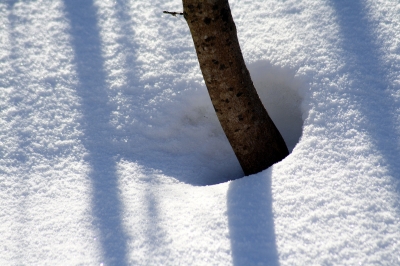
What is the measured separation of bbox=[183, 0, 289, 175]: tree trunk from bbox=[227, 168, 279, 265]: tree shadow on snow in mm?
147

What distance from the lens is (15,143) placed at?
1753mm

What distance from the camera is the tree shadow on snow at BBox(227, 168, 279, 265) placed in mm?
Answer: 1216

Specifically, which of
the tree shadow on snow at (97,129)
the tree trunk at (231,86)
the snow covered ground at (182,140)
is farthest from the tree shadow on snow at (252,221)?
the tree shadow on snow at (97,129)

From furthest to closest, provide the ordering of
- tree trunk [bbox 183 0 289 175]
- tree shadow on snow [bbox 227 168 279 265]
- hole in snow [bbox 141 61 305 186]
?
hole in snow [bbox 141 61 305 186], tree trunk [bbox 183 0 289 175], tree shadow on snow [bbox 227 168 279 265]

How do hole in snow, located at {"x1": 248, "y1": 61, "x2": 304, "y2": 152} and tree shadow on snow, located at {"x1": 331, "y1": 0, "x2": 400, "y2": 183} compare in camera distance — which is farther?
hole in snow, located at {"x1": 248, "y1": 61, "x2": 304, "y2": 152}

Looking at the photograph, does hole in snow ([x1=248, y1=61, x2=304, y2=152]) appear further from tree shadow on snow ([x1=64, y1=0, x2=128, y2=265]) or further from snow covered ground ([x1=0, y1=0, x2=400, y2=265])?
tree shadow on snow ([x1=64, y1=0, x2=128, y2=265])

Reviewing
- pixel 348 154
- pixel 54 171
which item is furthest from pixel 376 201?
pixel 54 171

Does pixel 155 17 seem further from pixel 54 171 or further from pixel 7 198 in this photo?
pixel 7 198

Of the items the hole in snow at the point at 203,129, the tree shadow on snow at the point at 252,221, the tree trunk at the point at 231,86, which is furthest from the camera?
the hole in snow at the point at 203,129

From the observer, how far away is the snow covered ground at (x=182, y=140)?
1277 mm

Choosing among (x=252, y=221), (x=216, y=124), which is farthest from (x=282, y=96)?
(x=252, y=221)

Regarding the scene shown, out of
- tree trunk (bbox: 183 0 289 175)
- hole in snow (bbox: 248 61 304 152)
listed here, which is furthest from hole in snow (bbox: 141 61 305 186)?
tree trunk (bbox: 183 0 289 175)

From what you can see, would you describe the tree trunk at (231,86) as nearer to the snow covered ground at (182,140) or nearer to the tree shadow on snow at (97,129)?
the snow covered ground at (182,140)

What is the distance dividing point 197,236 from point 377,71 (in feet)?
3.33
